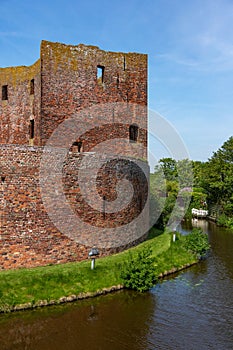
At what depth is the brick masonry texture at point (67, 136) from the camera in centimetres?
1460

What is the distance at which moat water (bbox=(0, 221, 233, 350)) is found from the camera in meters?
10.6

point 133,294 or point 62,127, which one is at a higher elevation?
point 62,127

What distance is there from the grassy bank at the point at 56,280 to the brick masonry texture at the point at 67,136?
88 cm

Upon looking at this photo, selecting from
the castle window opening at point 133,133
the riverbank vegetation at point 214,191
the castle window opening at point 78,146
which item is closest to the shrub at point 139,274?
the castle window opening at point 78,146

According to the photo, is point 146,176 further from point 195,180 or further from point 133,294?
point 195,180

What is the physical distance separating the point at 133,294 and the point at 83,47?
45.7 ft

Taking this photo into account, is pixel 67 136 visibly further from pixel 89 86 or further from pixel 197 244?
pixel 197 244

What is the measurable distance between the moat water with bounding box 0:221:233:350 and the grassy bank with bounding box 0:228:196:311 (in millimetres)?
471

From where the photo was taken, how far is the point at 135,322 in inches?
474

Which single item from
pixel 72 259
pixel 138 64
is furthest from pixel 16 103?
pixel 72 259

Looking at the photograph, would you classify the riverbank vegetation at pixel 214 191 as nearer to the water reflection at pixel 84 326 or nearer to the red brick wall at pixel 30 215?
the red brick wall at pixel 30 215

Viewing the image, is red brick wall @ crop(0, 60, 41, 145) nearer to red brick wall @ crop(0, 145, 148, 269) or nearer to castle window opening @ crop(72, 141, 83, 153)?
castle window opening @ crop(72, 141, 83, 153)

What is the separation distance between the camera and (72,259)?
15891 mm

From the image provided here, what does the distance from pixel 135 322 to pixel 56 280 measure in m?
3.24
